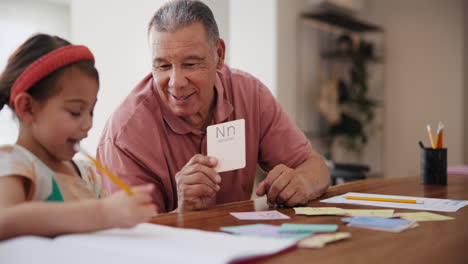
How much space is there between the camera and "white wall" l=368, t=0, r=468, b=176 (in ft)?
18.0

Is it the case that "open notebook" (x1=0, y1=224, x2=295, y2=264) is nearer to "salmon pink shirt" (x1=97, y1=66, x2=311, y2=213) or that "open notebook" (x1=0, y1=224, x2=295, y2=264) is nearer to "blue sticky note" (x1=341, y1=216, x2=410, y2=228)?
"blue sticky note" (x1=341, y1=216, x2=410, y2=228)

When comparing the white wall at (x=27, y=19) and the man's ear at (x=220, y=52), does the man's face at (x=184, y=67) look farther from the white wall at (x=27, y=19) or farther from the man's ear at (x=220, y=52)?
the white wall at (x=27, y=19)

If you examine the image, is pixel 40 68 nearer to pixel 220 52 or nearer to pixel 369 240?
pixel 369 240

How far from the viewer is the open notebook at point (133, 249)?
2.06ft

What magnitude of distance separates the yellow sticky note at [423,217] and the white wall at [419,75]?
4.66 metres

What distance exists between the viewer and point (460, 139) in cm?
548

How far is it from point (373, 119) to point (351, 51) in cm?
98

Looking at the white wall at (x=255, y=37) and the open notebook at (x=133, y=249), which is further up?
the white wall at (x=255, y=37)

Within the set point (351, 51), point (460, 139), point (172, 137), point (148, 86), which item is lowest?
point (460, 139)

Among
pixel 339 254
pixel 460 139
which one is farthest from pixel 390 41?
pixel 339 254

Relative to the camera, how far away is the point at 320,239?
2.62ft

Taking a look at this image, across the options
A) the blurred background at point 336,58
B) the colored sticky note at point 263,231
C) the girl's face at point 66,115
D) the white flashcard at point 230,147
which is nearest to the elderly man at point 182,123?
the white flashcard at point 230,147

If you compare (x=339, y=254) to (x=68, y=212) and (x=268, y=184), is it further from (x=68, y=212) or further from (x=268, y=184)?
(x=268, y=184)

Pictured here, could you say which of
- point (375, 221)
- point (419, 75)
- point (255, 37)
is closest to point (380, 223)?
point (375, 221)
